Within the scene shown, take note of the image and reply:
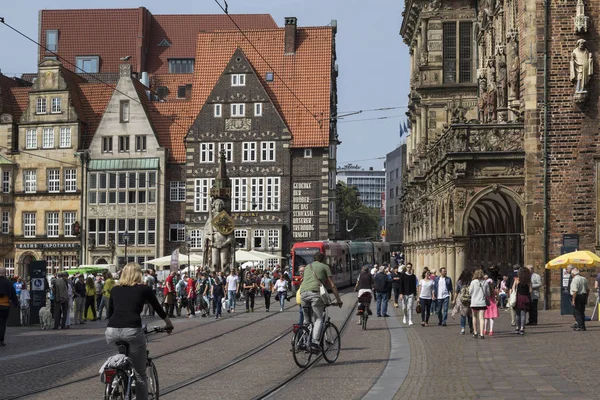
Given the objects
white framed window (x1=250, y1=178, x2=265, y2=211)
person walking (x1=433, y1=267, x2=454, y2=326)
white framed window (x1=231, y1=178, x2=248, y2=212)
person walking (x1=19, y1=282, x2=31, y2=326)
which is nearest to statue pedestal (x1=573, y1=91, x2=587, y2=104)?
person walking (x1=433, y1=267, x2=454, y2=326)

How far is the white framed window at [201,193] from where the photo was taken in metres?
71.4

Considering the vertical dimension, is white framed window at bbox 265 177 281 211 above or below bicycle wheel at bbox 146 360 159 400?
above

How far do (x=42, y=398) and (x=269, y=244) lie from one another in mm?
57926

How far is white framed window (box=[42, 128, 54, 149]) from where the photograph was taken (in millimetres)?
72188

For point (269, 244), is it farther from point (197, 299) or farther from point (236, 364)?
point (236, 364)

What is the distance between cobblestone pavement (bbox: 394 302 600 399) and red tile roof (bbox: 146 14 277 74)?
209 ft

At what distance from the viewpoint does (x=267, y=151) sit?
71500mm

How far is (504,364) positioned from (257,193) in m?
55.2

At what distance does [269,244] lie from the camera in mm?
71000

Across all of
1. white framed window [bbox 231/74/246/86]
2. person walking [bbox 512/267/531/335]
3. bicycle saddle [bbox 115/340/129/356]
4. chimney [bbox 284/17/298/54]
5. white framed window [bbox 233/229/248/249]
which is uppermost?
chimney [bbox 284/17/298/54]

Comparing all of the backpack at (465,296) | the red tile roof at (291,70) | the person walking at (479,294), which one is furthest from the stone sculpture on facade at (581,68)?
the red tile roof at (291,70)

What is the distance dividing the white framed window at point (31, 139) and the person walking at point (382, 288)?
44.0m

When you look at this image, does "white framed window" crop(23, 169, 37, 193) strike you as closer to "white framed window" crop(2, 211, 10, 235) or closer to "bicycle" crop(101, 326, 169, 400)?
"white framed window" crop(2, 211, 10, 235)

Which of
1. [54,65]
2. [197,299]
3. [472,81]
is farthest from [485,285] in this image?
[54,65]
